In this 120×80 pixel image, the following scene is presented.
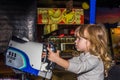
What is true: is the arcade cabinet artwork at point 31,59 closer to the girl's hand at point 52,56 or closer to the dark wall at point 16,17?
the girl's hand at point 52,56

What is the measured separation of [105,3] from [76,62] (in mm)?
4287

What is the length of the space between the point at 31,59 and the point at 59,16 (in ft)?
11.4

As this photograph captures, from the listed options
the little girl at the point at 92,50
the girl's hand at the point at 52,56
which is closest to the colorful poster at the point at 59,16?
the little girl at the point at 92,50

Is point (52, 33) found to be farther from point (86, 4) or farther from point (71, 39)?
point (86, 4)

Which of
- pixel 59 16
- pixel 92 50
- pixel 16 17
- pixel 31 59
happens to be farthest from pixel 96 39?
pixel 59 16

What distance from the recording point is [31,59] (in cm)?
326

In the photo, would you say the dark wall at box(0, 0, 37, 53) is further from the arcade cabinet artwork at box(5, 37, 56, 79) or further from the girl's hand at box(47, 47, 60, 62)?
the girl's hand at box(47, 47, 60, 62)

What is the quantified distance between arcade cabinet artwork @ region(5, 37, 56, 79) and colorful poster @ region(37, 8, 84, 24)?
331 cm

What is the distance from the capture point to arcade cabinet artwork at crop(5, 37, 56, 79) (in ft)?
10.6

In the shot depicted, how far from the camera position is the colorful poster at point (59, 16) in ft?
21.7

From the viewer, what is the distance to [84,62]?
3082mm

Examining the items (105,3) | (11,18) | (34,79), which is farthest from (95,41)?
(105,3)

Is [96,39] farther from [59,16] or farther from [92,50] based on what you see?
[59,16]

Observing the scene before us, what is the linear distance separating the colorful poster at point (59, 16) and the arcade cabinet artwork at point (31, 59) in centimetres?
331
